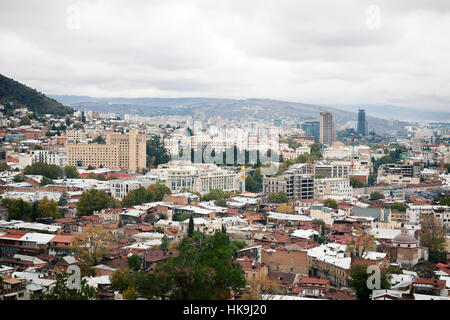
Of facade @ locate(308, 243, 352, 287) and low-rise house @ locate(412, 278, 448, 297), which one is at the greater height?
low-rise house @ locate(412, 278, 448, 297)

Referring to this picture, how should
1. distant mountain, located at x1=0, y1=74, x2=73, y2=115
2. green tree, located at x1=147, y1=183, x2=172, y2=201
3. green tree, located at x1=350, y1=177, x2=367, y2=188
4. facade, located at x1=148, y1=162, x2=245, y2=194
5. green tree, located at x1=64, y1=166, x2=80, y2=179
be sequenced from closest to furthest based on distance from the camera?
1. green tree, located at x1=147, y1=183, x2=172, y2=201
2. facade, located at x1=148, y1=162, x2=245, y2=194
3. green tree, located at x1=64, y1=166, x2=80, y2=179
4. green tree, located at x1=350, y1=177, x2=367, y2=188
5. distant mountain, located at x1=0, y1=74, x2=73, y2=115

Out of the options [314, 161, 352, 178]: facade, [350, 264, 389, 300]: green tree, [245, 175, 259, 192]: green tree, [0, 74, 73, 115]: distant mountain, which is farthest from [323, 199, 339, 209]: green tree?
[0, 74, 73, 115]: distant mountain

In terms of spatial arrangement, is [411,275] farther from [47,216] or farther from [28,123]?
[28,123]

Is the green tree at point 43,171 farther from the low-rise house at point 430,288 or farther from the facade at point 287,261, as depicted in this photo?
the low-rise house at point 430,288

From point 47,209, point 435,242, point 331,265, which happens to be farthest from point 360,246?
point 47,209

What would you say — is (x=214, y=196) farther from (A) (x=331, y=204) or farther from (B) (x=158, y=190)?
(A) (x=331, y=204)

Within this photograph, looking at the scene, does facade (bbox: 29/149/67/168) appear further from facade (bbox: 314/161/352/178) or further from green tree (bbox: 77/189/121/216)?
green tree (bbox: 77/189/121/216)
